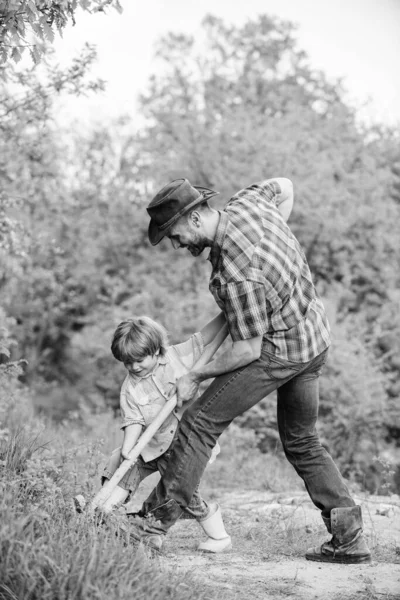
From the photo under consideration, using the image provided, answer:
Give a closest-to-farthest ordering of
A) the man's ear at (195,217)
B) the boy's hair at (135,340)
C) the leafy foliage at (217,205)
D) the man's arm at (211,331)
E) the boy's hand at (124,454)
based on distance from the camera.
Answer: the man's ear at (195,217) < the boy's hand at (124,454) < the boy's hair at (135,340) < the man's arm at (211,331) < the leafy foliage at (217,205)

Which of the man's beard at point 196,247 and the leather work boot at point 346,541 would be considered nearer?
the man's beard at point 196,247

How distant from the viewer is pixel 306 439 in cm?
392

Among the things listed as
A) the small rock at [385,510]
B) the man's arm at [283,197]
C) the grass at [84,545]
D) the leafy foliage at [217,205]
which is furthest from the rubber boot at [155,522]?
the leafy foliage at [217,205]

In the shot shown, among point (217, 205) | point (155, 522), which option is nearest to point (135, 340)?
point (155, 522)

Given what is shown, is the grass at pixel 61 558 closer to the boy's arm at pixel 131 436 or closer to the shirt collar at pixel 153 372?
the boy's arm at pixel 131 436

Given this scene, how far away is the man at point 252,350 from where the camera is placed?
3547 mm

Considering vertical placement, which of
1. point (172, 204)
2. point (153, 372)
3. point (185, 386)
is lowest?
point (185, 386)

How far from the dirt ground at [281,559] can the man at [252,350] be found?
19 centimetres

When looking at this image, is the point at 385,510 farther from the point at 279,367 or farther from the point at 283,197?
the point at 283,197

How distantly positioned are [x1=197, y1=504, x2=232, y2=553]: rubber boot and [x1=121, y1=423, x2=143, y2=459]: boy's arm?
0.58 metres

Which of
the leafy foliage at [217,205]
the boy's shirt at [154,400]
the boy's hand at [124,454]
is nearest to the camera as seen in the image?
the boy's hand at [124,454]

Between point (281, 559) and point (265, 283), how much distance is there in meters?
1.48

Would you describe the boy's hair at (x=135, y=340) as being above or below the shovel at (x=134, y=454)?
above

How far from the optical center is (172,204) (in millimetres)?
3537
